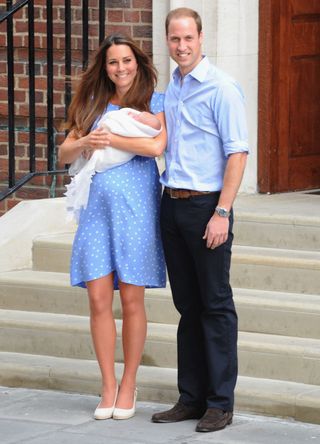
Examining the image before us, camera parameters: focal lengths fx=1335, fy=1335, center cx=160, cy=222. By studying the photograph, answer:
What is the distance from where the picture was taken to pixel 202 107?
5.54 metres

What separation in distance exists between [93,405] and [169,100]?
1471 mm

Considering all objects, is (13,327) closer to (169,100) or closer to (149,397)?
(149,397)

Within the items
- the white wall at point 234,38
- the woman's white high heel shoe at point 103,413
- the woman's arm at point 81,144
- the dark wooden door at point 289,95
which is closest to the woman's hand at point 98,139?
the woman's arm at point 81,144

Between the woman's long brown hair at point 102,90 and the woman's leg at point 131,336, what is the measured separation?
74 cm

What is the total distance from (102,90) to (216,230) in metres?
0.86

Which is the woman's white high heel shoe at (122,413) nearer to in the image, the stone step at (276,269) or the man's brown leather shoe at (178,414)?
the man's brown leather shoe at (178,414)

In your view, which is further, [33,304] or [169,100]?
[33,304]

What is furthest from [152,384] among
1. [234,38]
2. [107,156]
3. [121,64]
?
[234,38]

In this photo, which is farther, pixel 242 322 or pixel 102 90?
pixel 242 322

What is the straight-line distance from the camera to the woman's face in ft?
18.8

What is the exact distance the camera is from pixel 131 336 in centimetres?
585

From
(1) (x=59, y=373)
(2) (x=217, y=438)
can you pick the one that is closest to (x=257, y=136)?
(1) (x=59, y=373)

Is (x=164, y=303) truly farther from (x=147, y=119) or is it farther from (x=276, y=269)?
(x=147, y=119)

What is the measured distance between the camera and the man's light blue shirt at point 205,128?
18.0 ft
